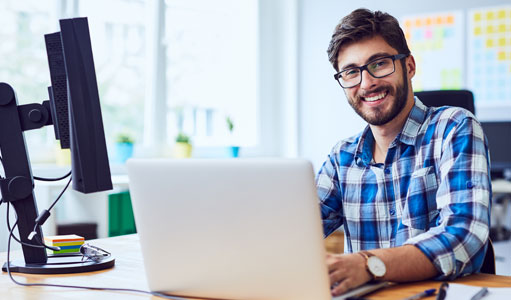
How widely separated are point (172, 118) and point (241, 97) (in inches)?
30.8

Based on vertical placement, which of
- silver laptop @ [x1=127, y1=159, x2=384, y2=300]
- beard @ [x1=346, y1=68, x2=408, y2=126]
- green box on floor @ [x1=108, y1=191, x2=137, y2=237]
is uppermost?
beard @ [x1=346, y1=68, x2=408, y2=126]

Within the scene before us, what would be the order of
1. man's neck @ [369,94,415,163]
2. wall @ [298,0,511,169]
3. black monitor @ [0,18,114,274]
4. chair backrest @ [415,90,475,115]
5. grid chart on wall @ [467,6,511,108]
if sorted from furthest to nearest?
wall @ [298,0,511,169] < grid chart on wall @ [467,6,511,108] < chair backrest @ [415,90,475,115] < man's neck @ [369,94,415,163] < black monitor @ [0,18,114,274]

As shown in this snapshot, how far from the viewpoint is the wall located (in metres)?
4.76

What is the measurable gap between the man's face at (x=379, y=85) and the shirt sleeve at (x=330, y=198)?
20cm

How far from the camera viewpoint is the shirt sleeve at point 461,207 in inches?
46.3

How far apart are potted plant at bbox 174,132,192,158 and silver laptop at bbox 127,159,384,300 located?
3005 mm

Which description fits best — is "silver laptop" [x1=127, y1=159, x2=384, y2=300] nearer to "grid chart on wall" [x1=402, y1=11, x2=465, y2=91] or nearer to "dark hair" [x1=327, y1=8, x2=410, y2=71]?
"dark hair" [x1=327, y1=8, x2=410, y2=71]

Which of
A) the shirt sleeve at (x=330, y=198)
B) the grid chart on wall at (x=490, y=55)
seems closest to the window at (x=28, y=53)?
the shirt sleeve at (x=330, y=198)

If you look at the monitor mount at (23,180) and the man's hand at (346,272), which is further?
the monitor mount at (23,180)

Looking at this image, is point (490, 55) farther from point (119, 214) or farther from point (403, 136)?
point (403, 136)

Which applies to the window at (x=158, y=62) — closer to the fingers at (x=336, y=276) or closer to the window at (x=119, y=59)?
the window at (x=119, y=59)

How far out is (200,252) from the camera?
1.03 m

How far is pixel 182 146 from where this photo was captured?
4.09 meters

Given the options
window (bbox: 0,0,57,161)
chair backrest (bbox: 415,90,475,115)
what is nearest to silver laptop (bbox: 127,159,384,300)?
chair backrest (bbox: 415,90,475,115)
